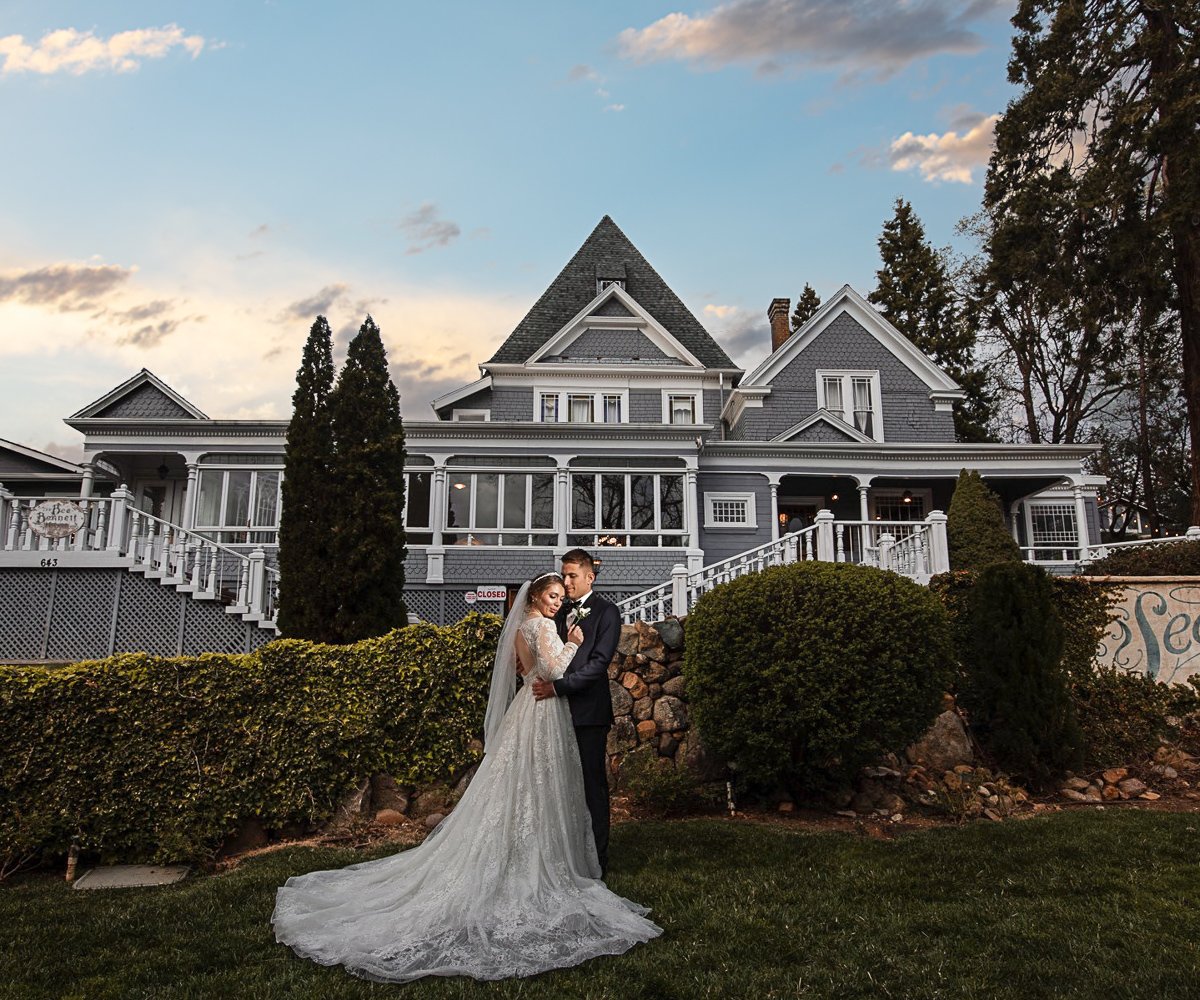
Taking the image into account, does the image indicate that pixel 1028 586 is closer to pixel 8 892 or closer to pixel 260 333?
pixel 8 892

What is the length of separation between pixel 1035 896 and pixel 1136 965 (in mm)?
1093

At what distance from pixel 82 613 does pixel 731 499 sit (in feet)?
47.9

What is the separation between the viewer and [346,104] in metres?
14.1

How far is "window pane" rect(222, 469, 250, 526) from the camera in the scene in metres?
19.9

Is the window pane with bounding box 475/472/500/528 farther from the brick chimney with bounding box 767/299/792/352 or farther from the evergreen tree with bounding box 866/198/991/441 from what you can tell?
the evergreen tree with bounding box 866/198/991/441

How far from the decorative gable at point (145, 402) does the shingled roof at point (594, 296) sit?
27.8ft

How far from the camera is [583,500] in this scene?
2047cm

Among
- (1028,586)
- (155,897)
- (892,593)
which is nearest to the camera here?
(155,897)

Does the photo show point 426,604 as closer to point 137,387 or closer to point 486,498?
point 486,498

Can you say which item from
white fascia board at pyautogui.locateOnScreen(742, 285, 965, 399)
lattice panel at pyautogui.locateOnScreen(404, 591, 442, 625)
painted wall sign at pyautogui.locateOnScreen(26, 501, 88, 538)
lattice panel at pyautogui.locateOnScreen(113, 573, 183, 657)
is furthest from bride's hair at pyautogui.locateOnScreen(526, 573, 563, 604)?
white fascia board at pyautogui.locateOnScreen(742, 285, 965, 399)

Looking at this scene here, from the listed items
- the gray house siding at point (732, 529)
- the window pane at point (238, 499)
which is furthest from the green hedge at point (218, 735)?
the gray house siding at point (732, 529)

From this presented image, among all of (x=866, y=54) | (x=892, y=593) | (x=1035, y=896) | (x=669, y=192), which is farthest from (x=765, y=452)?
(x=1035, y=896)

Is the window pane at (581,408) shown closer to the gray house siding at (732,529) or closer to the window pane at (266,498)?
the gray house siding at (732,529)

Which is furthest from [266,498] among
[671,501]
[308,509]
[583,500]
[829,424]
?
[829,424]
